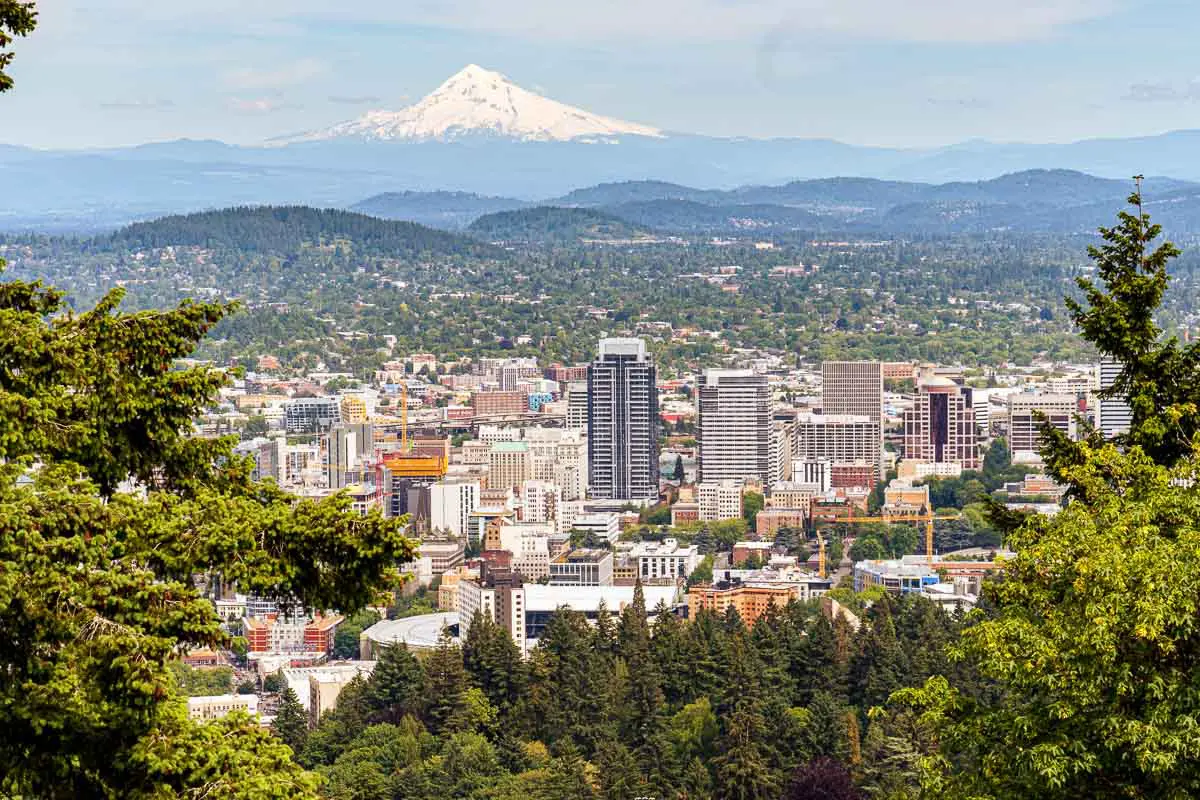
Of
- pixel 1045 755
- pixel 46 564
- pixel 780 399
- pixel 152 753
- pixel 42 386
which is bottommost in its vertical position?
pixel 780 399

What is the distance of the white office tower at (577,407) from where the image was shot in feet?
229

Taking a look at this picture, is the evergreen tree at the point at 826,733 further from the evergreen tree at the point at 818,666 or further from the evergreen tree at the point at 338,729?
the evergreen tree at the point at 338,729

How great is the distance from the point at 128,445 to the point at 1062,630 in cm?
307

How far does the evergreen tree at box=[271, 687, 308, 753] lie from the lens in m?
23.1

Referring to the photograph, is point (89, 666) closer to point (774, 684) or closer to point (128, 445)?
point (128, 445)

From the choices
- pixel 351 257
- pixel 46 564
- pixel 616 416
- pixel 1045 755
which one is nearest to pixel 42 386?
pixel 46 564

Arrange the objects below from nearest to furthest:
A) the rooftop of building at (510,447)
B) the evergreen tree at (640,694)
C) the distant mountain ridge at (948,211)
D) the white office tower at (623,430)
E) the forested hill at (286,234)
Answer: the evergreen tree at (640,694) → the white office tower at (623,430) → the rooftop of building at (510,447) → the forested hill at (286,234) → the distant mountain ridge at (948,211)

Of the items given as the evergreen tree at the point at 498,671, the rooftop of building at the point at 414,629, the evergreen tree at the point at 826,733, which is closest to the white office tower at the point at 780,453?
the rooftop of building at the point at 414,629

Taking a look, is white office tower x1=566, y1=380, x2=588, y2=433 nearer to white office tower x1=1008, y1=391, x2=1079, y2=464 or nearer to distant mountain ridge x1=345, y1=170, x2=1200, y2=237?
white office tower x1=1008, y1=391, x2=1079, y2=464

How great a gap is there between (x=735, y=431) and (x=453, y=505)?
1143 centimetres

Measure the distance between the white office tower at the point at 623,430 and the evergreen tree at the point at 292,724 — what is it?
34764mm

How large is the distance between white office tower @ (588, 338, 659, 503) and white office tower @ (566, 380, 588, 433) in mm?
4109

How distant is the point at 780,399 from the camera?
76250 millimetres

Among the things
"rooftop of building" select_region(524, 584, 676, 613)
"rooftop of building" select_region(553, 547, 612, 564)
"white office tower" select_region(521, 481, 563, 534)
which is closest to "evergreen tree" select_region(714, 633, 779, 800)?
"rooftop of building" select_region(524, 584, 676, 613)
